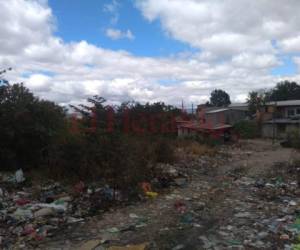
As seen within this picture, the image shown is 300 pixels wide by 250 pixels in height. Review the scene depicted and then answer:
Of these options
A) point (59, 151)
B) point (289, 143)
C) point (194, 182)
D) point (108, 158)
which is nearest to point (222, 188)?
point (194, 182)

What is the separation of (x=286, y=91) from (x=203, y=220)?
143 ft

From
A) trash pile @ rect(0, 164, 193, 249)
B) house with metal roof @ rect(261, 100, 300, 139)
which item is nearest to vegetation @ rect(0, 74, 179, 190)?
trash pile @ rect(0, 164, 193, 249)

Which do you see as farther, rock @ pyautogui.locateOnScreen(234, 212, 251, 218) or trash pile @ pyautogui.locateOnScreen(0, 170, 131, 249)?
rock @ pyautogui.locateOnScreen(234, 212, 251, 218)

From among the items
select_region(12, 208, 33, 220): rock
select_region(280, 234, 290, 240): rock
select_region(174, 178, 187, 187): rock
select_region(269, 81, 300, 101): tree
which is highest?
select_region(269, 81, 300, 101): tree

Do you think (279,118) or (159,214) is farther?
(279,118)

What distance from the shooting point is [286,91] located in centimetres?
4450

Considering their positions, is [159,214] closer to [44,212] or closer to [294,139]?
[44,212]

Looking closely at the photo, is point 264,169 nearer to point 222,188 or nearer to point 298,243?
point 222,188

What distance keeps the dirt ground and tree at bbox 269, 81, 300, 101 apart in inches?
1543

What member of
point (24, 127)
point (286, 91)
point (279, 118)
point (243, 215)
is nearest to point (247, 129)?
point (279, 118)

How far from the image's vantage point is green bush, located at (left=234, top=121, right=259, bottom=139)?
2592 cm

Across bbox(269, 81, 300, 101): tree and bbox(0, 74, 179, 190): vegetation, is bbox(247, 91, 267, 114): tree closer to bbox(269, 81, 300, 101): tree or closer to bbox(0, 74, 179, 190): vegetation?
bbox(269, 81, 300, 101): tree

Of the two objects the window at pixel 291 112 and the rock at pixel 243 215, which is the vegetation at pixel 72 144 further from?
the window at pixel 291 112

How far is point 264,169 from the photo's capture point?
977 centimetres
